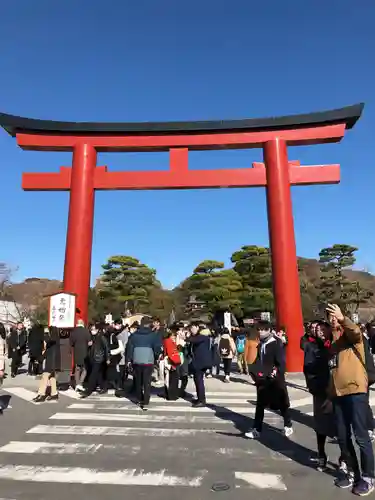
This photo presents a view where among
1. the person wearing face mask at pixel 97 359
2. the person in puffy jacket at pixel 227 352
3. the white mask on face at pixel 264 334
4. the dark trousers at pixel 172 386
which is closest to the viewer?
the white mask on face at pixel 264 334

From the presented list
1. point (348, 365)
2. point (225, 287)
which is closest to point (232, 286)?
point (225, 287)

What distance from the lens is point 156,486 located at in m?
3.59

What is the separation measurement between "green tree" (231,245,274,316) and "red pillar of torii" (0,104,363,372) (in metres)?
23.7

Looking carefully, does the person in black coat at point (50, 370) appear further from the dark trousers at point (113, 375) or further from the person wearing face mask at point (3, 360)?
the dark trousers at point (113, 375)

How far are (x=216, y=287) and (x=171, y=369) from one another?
111 ft

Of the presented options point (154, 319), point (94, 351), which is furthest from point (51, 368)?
point (154, 319)

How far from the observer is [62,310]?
10.8 metres

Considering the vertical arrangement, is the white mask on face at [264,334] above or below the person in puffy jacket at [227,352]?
above

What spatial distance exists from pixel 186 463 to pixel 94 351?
4.81 m

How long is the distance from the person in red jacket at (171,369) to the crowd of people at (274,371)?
0.02 m

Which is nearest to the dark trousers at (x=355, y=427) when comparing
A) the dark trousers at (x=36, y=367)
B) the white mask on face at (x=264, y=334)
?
the white mask on face at (x=264, y=334)

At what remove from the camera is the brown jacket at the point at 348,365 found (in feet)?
11.6

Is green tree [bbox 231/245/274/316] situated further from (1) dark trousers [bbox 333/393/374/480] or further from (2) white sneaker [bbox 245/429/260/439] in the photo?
(1) dark trousers [bbox 333/393/374/480]

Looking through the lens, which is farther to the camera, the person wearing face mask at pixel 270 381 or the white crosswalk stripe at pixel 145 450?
the person wearing face mask at pixel 270 381
